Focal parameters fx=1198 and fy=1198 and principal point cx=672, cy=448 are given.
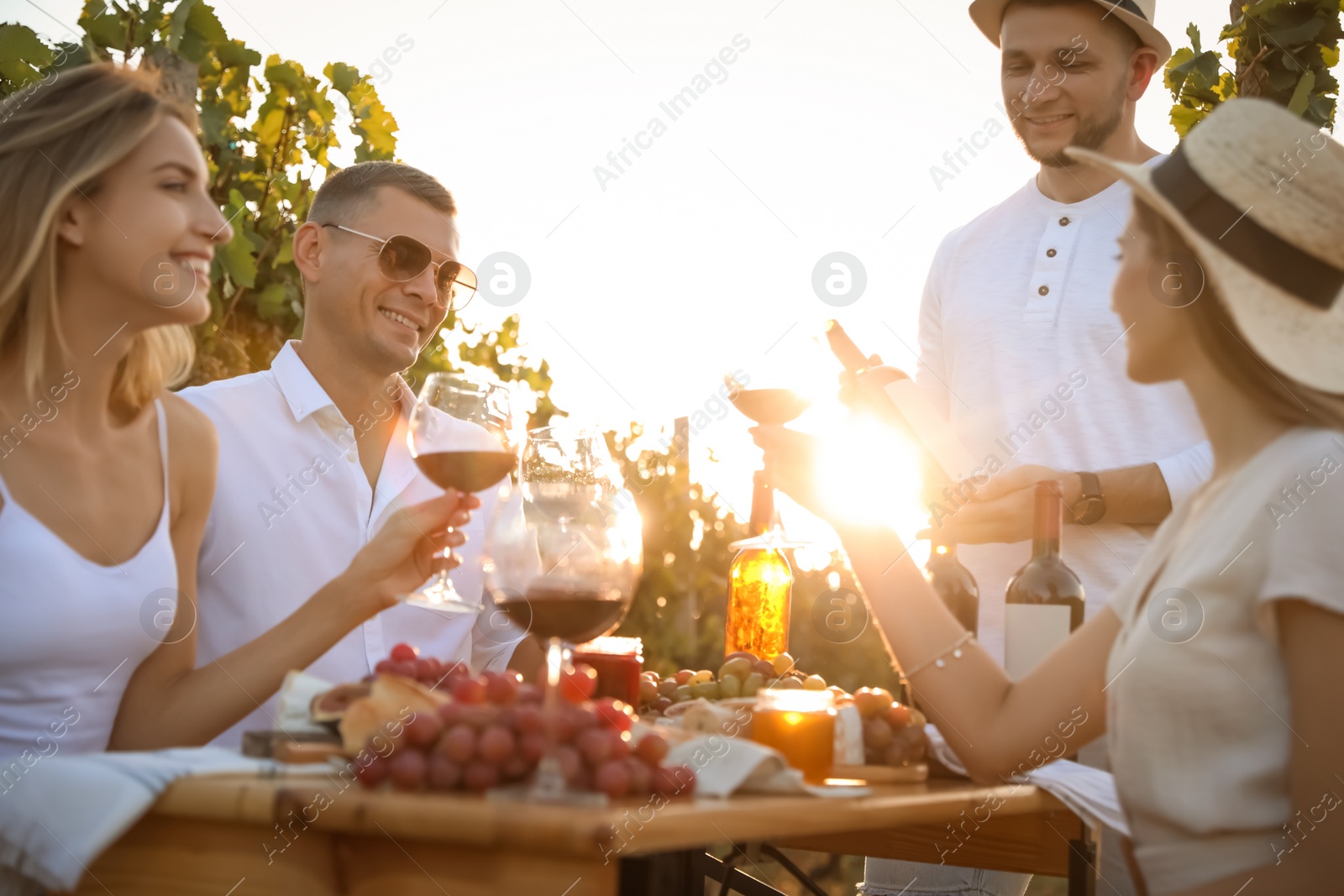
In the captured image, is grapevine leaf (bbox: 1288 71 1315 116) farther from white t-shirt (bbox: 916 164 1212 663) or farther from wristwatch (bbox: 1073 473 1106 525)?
wristwatch (bbox: 1073 473 1106 525)

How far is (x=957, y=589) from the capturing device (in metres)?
2.57

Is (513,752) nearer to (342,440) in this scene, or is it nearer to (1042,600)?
(1042,600)

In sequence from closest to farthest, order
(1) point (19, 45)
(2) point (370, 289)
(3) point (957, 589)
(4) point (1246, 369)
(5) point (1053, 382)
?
(4) point (1246, 369), (3) point (957, 589), (5) point (1053, 382), (2) point (370, 289), (1) point (19, 45)

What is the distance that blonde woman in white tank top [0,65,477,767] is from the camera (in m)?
2.16

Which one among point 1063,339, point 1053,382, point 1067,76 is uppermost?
point 1067,76

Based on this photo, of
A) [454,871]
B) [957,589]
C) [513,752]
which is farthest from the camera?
[957,589]

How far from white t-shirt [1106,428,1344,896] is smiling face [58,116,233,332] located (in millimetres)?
1957

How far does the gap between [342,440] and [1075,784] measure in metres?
2.16

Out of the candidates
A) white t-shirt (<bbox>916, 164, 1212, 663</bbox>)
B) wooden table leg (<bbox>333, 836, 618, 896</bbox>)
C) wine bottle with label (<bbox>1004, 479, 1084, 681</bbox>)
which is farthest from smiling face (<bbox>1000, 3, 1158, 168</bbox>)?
wooden table leg (<bbox>333, 836, 618, 896</bbox>)

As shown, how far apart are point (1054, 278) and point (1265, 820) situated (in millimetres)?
2020

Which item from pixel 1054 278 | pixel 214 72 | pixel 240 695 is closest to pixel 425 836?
pixel 240 695

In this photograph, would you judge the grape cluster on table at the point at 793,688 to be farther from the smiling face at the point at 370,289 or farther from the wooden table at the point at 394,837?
the smiling face at the point at 370,289

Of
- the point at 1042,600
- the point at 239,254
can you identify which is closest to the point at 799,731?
the point at 1042,600

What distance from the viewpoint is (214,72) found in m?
4.94
